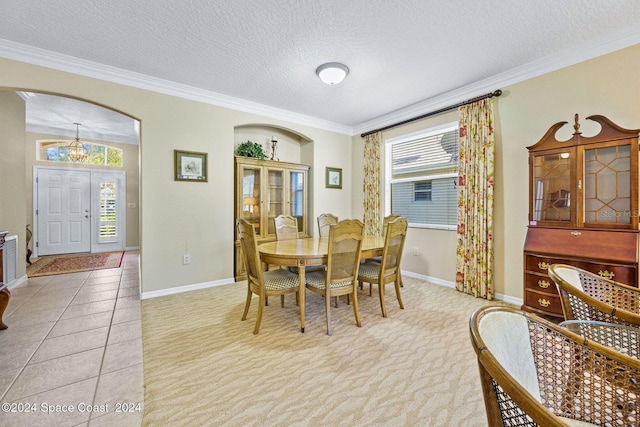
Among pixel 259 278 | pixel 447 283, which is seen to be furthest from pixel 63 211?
pixel 447 283

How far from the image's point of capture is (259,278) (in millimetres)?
2387

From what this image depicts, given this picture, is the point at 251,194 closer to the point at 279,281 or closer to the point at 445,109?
the point at 279,281

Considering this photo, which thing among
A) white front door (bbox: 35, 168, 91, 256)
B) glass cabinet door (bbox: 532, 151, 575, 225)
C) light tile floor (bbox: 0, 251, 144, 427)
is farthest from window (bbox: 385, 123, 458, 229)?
white front door (bbox: 35, 168, 91, 256)

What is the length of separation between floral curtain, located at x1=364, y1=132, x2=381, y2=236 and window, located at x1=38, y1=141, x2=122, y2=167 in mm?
6055

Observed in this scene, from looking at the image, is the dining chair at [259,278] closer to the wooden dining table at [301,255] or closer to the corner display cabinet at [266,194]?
the wooden dining table at [301,255]

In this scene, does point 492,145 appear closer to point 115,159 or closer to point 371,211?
point 371,211

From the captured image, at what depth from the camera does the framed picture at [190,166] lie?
3.51 meters

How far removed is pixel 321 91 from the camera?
11.9ft

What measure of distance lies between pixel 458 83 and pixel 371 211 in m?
2.30

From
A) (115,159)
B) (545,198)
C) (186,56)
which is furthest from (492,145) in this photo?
(115,159)

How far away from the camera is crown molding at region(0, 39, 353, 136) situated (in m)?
2.62

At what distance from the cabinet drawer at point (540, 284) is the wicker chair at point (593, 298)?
4.02ft

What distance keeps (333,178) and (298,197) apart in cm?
82

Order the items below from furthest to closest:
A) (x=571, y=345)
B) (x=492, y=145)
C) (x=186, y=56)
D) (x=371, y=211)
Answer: (x=371, y=211), (x=492, y=145), (x=186, y=56), (x=571, y=345)
